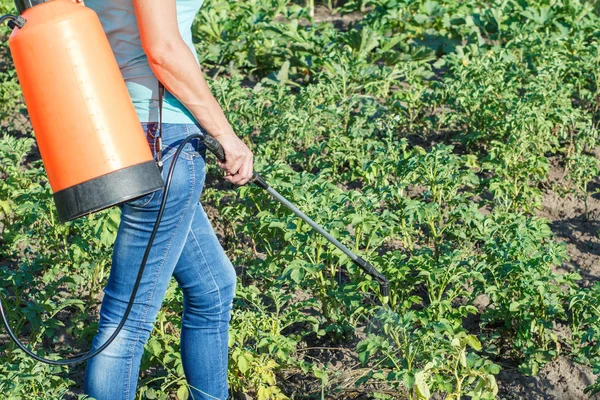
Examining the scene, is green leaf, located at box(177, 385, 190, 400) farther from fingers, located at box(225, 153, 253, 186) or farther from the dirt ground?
the dirt ground

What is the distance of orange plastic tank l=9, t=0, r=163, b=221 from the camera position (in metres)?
2.32

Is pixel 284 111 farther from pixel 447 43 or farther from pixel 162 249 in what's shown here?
pixel 162 249

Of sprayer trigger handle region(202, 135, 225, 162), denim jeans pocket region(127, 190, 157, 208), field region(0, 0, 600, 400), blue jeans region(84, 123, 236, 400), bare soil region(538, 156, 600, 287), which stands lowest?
bare soil region(538, 156, 600, 287)

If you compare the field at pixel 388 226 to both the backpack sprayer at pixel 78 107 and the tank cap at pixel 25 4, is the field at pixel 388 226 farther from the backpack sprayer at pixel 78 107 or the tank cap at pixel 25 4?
the tank cap at pixel 25 4

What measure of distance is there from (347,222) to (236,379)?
731 millimetres

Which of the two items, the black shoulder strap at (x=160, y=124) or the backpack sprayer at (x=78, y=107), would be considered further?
the black shoulder strap at (x=160, y=124)

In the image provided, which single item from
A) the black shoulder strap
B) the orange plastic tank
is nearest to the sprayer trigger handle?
the black shoulder strap

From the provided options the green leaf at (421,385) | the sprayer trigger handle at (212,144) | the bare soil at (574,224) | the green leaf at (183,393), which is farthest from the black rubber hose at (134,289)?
the bare soil at (574,224)

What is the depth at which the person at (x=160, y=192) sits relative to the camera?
2457 millimetres

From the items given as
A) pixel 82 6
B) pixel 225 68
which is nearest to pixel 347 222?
pixel 82 6

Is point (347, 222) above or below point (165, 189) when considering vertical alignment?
below

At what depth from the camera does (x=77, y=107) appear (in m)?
2.35

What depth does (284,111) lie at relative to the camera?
16.5 feet

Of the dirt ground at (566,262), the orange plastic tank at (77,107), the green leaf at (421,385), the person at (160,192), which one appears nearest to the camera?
the orange plastic tank at (77,107)
